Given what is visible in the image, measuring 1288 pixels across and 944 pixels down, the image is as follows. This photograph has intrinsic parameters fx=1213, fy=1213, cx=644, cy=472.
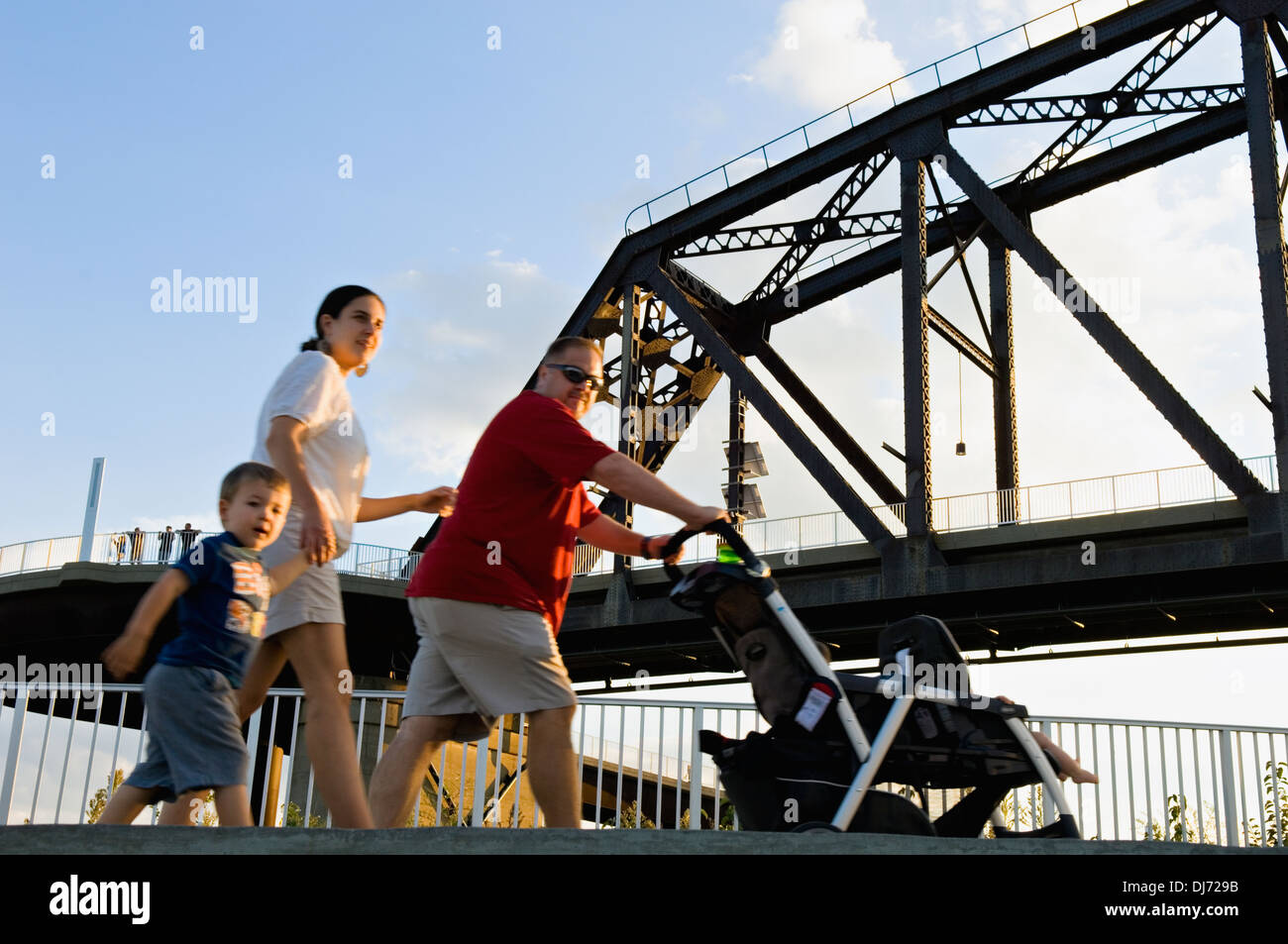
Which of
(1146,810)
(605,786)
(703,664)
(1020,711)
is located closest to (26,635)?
(703,664)

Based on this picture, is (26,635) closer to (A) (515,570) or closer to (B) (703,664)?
(B) (703,664)

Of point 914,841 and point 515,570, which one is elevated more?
point 515,570

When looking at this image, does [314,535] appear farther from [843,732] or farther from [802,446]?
[802,446]

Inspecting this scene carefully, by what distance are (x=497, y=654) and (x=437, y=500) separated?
2.81ft

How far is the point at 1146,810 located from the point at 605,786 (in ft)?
13.9

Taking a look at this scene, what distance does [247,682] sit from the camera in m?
4.12

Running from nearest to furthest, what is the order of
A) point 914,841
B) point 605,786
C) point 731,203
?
point 914,841 < point 605,786 < point 731,203

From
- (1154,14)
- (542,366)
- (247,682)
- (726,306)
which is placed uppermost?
(1154,14)

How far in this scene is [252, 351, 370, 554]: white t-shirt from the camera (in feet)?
13.1

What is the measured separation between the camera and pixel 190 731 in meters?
3.69

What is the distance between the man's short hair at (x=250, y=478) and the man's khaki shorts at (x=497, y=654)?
61 cm

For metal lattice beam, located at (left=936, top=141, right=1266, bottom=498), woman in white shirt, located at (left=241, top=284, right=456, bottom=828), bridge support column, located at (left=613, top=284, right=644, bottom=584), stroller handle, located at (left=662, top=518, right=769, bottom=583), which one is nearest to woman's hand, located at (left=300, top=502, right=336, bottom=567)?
woman in white shirt, located at (left=241, top=284, right=456, bottom=828)

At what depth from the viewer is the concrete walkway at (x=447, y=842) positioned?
279 centimetres
